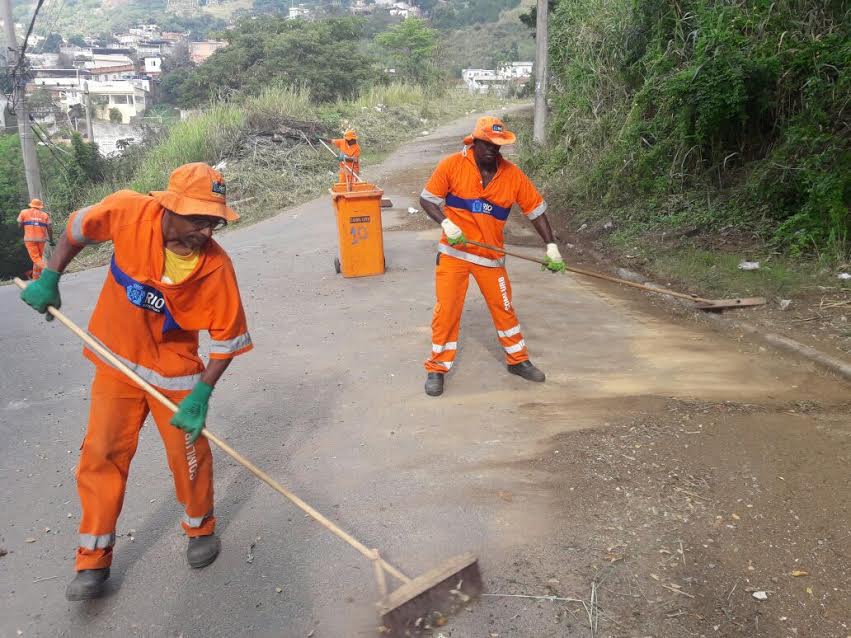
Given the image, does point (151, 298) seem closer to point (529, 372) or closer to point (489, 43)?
point (529, 372)

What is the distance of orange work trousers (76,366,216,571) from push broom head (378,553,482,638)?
3.43 feet

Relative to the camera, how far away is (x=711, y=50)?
7.80 metres

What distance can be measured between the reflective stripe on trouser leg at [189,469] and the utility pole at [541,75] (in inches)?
462

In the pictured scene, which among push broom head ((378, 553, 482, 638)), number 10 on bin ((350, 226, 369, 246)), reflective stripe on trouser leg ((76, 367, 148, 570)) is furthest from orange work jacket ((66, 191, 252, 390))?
number 10 on bin ((350, 226, 369, 246))

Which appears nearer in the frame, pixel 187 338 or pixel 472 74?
pixel 187 338

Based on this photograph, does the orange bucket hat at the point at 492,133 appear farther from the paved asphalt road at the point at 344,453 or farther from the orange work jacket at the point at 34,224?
the orange work jacket at the point at 34,224

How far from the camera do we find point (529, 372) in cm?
493

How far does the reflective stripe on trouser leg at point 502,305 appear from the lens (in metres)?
4.68

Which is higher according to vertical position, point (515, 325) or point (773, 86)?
point (773, 86)

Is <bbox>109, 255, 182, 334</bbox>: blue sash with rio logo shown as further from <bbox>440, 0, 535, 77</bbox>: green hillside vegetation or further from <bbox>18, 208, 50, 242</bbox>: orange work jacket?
<bbox>440, 0, 535, 77</bbox>: green hillside vegetation

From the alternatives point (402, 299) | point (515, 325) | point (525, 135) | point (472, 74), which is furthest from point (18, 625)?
point (472, 74)

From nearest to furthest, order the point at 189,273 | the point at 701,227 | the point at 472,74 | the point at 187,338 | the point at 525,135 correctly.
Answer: the point at 189,273
the point at 187,338
the point at 701,227
the point at 525,135
the point at 472,74

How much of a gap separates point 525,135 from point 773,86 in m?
7.67

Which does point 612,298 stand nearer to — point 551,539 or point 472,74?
point 551,539
